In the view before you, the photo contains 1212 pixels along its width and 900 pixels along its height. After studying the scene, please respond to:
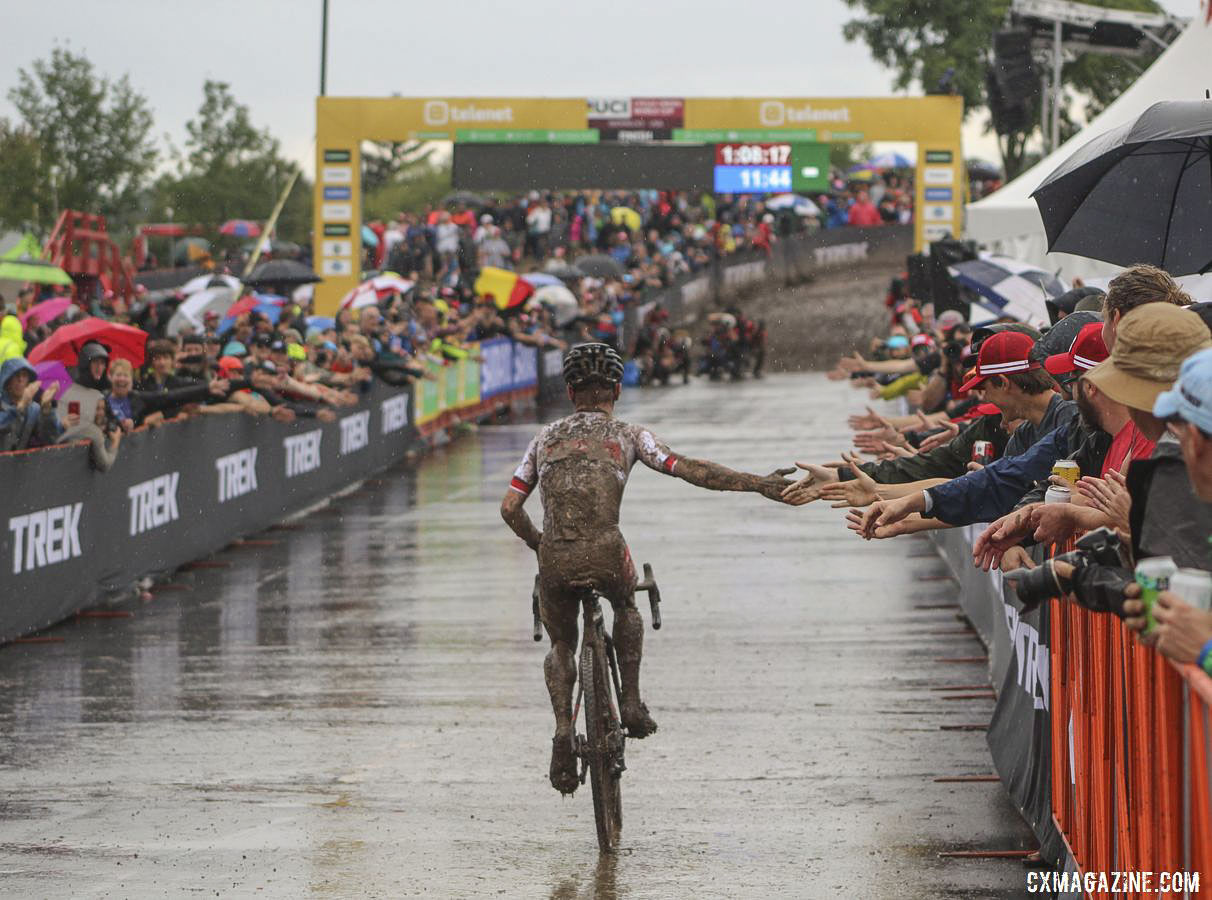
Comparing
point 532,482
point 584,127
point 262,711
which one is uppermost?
point 584,127

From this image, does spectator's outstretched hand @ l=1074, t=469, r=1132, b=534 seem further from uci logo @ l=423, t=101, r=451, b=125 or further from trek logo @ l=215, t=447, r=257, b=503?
uci logo @ l=423, t=101, r=451, b=125

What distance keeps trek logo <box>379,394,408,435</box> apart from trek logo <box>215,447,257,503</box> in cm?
638

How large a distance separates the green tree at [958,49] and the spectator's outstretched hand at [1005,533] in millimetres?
60743

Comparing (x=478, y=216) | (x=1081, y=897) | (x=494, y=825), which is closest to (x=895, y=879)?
(x=1081, y=897)

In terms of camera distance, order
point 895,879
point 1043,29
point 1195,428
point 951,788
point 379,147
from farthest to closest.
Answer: point 379,147, point 1043,29, point 951,788, point 895,879, point 1195,428

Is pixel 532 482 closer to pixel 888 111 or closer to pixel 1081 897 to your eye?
pixel 1081 897

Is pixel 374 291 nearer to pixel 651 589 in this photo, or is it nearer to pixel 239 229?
pixel 239 229

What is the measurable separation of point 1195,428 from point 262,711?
7783 mm

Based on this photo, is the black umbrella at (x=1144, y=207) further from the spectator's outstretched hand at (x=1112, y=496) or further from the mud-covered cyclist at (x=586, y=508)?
the spectator's outstretched hand at (x=1112, y=496)

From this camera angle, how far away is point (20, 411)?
13945 mm

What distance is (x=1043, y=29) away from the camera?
37562 millimetres

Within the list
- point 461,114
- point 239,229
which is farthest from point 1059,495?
point 239,229

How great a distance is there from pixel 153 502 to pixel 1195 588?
518 inches
